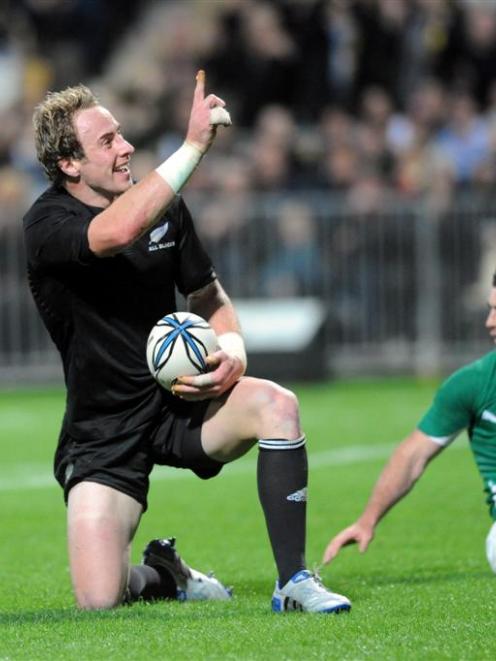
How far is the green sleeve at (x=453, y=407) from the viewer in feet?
22.6

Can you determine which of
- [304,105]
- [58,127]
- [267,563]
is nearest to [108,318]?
[58,127]

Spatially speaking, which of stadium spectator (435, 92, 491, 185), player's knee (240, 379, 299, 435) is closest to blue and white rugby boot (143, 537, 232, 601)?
player's knee (240, 379, 299, 435)

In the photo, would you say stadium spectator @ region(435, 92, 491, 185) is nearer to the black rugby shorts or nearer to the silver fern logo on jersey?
the silver fern logo on jersey

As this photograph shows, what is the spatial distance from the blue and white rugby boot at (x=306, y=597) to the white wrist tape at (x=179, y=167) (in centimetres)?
152

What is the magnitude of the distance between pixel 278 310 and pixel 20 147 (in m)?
3.20

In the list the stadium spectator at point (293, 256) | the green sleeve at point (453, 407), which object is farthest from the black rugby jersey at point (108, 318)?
the stadium spectator at point (293, 256)

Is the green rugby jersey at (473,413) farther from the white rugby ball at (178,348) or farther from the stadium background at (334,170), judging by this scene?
the stadium background at (334,170)

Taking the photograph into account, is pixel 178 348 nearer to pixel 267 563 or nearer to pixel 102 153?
pixel 102 153

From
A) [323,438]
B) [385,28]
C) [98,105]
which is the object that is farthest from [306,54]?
[98,105]

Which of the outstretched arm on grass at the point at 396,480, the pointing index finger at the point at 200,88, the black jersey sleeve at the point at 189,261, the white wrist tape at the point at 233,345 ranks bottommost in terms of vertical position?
the outstretched arm on grass at the point at 396,480

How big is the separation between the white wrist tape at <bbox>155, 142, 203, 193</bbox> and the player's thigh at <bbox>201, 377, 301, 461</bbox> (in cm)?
88

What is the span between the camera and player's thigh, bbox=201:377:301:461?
260 inches

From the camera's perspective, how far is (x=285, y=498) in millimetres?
6539

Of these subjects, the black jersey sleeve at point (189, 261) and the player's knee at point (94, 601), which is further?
the black jersey sleeve at point (189, 261)
